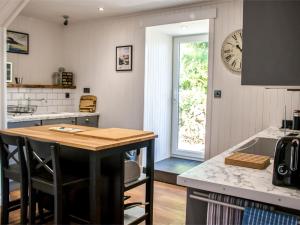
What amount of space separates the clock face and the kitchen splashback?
2.73 meters

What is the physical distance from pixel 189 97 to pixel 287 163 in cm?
334

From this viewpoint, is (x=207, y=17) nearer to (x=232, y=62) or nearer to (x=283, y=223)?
(x=232, y=62)

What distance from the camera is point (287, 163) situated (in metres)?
1.22

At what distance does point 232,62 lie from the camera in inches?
135

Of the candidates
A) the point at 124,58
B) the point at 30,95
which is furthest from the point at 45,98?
the point at 124,58

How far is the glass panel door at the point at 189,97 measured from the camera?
438 centimetres

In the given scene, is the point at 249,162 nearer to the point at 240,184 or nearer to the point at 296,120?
the point at 240,184

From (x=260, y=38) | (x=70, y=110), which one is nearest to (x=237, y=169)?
(x=260, y=38)

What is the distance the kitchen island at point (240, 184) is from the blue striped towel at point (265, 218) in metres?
0.04

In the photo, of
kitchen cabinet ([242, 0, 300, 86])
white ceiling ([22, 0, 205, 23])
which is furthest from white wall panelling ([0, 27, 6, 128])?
kitchen cabinet ([242, 0, 300, 86])

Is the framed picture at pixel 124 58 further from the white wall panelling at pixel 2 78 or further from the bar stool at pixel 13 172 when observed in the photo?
the bar stool at pixel 13 172

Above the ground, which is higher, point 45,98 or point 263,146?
point 45,98

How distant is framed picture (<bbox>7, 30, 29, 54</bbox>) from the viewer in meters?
4.16

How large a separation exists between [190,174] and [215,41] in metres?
2.51
